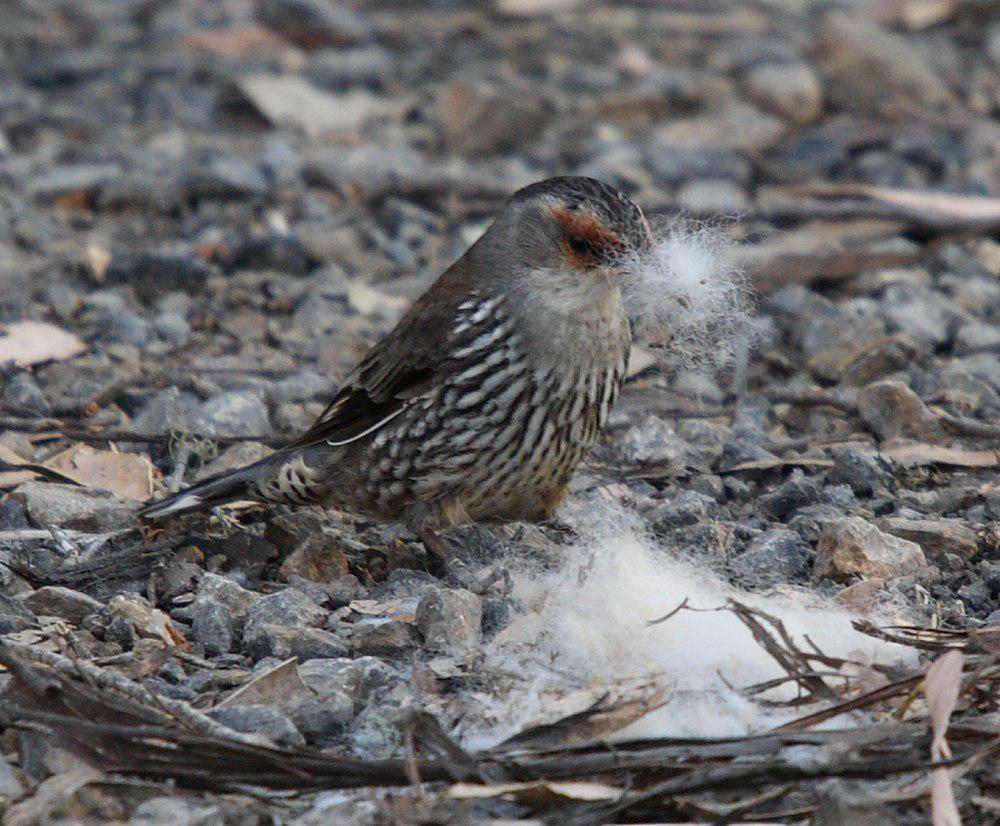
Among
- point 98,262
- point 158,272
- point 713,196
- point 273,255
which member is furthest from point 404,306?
point 713,196

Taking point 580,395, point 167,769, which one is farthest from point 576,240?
point 167,769

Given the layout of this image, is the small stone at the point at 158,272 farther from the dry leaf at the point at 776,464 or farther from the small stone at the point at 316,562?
the dry leaf at the point at 776,464

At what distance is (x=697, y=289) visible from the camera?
4766 millimetres

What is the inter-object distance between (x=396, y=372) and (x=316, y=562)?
2.32ft

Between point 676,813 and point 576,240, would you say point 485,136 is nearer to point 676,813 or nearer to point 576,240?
point 576,240

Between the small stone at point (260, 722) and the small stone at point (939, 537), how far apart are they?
1966 millimetres

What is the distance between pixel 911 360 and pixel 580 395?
199 cm

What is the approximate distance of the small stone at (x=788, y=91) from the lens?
927 centimetres

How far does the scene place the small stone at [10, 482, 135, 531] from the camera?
4.87 meters

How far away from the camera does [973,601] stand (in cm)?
433

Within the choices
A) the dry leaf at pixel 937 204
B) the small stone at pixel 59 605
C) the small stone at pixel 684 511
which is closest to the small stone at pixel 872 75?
the dry leaf at pixel 937 204

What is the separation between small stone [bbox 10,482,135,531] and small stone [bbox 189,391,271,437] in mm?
726

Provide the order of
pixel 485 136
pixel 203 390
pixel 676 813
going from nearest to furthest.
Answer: pixel 676 813 → pixel 203 390 → pixel 485 136

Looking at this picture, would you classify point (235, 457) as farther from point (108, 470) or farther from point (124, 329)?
point (124, 329)
